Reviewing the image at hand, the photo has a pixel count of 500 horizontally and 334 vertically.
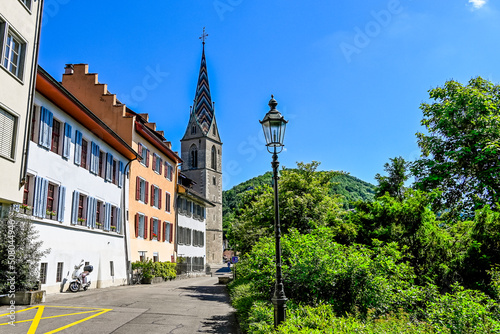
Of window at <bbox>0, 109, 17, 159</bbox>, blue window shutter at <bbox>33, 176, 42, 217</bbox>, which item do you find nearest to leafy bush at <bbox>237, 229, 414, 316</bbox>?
window at <bbox>0, 109, 17, 159</bbox>

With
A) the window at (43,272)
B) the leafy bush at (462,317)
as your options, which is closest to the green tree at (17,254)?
the window at (43,272)

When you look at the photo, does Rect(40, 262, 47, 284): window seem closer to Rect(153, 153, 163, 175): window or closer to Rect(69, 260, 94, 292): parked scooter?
Rect(69, 260, 94, 292): parked scooter

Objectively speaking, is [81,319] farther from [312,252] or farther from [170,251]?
[170,251]

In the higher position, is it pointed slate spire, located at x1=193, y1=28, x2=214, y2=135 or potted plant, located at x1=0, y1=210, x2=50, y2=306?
pointed slate spire, located at x1=193, y1=28, x2=214, y2=135

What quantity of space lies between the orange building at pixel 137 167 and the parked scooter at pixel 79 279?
6.20 m

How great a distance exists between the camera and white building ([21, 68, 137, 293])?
16516 millimetres

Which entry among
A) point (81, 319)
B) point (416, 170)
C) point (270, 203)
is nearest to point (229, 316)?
point (81, 319)

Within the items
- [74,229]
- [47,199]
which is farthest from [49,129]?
[74,229]

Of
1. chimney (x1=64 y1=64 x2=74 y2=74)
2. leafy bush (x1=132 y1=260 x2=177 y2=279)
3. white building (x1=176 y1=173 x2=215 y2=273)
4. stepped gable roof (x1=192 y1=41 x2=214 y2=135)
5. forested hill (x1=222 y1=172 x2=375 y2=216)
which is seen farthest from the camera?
forested hill (x1=222 y1=172 x2=375 y2=216)

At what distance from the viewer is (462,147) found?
18766mm

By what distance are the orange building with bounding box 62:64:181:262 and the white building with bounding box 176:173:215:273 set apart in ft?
13.8

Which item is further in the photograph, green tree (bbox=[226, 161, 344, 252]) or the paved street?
green tree (bbox=[226, 161, 344, 252])

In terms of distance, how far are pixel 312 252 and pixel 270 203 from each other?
44.0 ft

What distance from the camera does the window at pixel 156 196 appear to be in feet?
105
